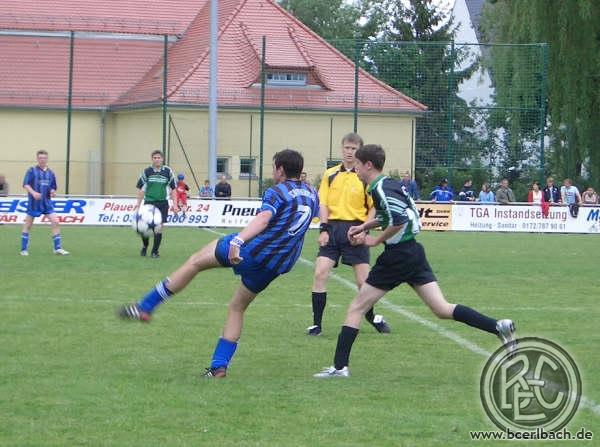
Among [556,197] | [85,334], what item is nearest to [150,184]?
[85,334]

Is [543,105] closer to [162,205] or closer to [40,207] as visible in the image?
[162,205]

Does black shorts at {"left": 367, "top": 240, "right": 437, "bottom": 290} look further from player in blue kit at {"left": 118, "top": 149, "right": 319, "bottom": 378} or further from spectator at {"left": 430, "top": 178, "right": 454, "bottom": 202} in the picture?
spectator at {"left": 430, "top": 178, "right": 454, "bottom": 202}

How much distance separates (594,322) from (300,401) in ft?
17.4

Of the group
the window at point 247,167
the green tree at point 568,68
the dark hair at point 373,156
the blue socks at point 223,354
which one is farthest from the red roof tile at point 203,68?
the blue socks at point 223,354

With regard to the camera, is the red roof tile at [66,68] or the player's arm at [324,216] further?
the red roof tile at [66,68]

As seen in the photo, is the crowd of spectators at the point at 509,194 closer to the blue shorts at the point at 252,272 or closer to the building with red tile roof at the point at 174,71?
the building with red tile roof at the point at 174,71

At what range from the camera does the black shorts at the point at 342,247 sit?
37.4 ft

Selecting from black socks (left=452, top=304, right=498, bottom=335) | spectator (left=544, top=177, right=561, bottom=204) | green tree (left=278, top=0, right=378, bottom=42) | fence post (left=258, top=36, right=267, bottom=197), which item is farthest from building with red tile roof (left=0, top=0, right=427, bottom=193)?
black socks (left=452, top=304, right=498, bottom=335)

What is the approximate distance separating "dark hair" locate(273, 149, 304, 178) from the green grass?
4.97 feet

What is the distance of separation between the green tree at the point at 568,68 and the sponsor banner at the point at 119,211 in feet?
35.8

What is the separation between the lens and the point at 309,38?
4578 centimetres

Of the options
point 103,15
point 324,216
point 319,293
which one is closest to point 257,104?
point 103,15

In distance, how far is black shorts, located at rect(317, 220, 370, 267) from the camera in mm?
11414

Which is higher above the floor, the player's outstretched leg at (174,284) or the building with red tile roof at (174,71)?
the building with red tile roof at (174,71)
